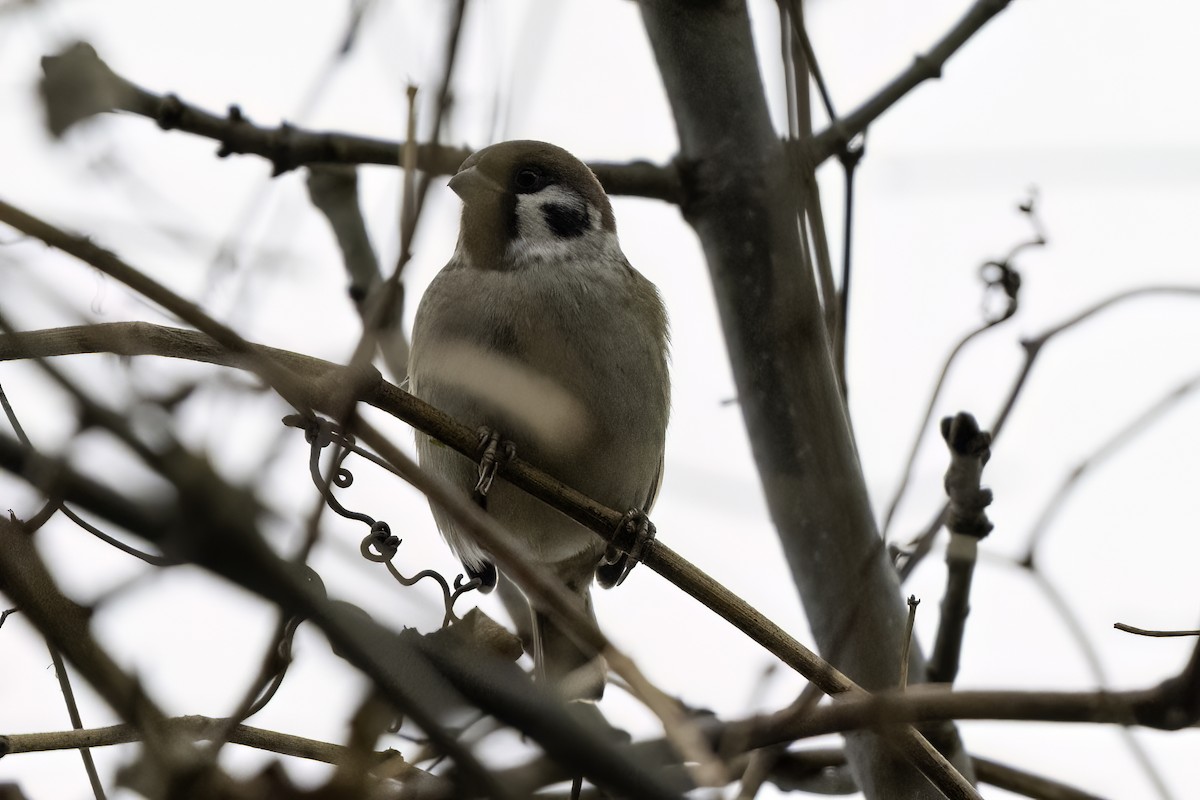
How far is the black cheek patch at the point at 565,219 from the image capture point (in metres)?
4.93

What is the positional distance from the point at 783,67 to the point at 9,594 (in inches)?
91.8

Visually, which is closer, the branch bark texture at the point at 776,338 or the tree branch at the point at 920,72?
the branch bark texture at the point at 776,338

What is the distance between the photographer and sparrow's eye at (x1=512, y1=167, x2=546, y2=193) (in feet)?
16.5

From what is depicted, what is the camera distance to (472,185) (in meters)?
4.80

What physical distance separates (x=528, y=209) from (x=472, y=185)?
253 millimetres

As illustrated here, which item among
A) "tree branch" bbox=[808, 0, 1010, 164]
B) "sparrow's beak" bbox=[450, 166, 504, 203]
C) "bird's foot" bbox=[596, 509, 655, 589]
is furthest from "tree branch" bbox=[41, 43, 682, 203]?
"bird's foot" bbox=[596, 509, 655, 589]

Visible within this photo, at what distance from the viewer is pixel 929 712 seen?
1.92 meters

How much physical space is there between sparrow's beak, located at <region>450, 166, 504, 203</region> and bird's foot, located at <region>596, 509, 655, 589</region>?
1.44 metres

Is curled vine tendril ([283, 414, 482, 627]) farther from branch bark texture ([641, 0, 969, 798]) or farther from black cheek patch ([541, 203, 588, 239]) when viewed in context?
black cheek patch ([541, 203, 588, 239])

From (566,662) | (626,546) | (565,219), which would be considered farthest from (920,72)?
(566,662)

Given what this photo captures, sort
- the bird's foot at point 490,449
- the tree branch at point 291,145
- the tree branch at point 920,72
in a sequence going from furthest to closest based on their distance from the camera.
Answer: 1. the tree branch at point 920,72
2. the tree branch at point 291,145
3. the bird's foot at point 490,449

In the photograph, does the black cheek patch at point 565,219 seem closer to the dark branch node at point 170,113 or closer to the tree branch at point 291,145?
the tree branch at point 291,145

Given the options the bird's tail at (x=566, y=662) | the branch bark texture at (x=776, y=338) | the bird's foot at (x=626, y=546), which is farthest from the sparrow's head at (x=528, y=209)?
the bird's tail at (x=566, y=662)

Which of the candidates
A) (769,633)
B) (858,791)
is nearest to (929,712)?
(769,633)
